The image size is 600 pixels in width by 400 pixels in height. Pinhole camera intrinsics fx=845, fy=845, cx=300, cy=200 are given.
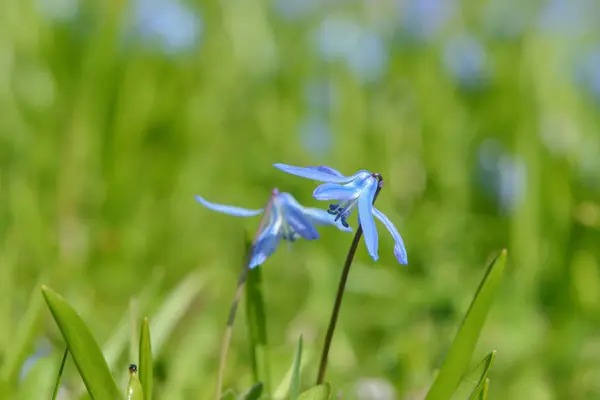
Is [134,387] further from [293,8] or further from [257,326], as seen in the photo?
[293,8]

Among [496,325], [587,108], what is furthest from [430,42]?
[496,325]

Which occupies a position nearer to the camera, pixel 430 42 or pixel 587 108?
pixel 587 108

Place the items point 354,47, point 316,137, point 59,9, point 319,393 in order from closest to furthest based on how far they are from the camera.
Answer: point 319,393 < point 316,137 < point 59,9 < point 354,47

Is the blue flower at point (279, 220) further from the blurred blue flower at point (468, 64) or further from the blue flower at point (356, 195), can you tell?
the blurred blue flower at point (468, 64)

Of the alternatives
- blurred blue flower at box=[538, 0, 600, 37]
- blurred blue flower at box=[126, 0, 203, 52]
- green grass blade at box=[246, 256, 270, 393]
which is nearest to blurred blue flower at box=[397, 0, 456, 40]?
blurred blue flower at box=[538, 0, 600, 37]

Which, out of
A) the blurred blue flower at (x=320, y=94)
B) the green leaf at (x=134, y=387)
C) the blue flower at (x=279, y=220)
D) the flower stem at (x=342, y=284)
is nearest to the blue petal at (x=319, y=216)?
the blue flower at (x=279, y=220)

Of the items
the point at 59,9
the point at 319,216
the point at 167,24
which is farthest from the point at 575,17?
the point at 319,216

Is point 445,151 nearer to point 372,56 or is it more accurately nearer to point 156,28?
point 372,56
